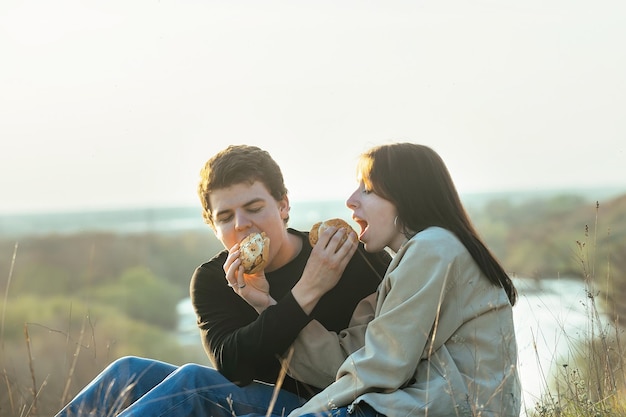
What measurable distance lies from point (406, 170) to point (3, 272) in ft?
122

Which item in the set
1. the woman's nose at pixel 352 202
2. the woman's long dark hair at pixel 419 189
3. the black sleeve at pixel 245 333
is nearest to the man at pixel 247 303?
the black sleeve at pixel 245 333

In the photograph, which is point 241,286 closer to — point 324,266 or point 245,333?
point 245,333

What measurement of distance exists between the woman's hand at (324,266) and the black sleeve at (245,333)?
2.2 inches

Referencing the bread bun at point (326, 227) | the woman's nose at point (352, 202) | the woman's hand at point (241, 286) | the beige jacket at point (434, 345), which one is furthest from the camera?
the bread bun at point (326, 227)

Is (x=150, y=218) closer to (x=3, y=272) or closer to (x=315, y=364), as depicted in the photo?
(x=3, y=272)

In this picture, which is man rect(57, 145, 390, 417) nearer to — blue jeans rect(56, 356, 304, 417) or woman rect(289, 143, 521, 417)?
blue jeans rect(56, 356, 304, 417)

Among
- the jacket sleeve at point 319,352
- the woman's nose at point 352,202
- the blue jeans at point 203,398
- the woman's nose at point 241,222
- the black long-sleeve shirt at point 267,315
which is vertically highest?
the woman's nose at point 352,202

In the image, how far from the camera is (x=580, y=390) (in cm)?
459

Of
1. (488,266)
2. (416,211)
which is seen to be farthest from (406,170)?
(488,266)

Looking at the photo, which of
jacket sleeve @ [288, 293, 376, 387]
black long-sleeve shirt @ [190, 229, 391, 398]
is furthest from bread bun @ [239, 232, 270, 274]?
jacket sleeve @ [288, 293, 376, 387]

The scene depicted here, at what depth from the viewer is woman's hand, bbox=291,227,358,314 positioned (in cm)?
407

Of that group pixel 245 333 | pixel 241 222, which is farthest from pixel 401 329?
pixel 241 222

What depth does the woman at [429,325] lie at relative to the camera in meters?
3.54

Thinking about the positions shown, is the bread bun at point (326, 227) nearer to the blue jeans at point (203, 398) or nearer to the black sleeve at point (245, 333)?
the black sleeve at point (245, 333)
